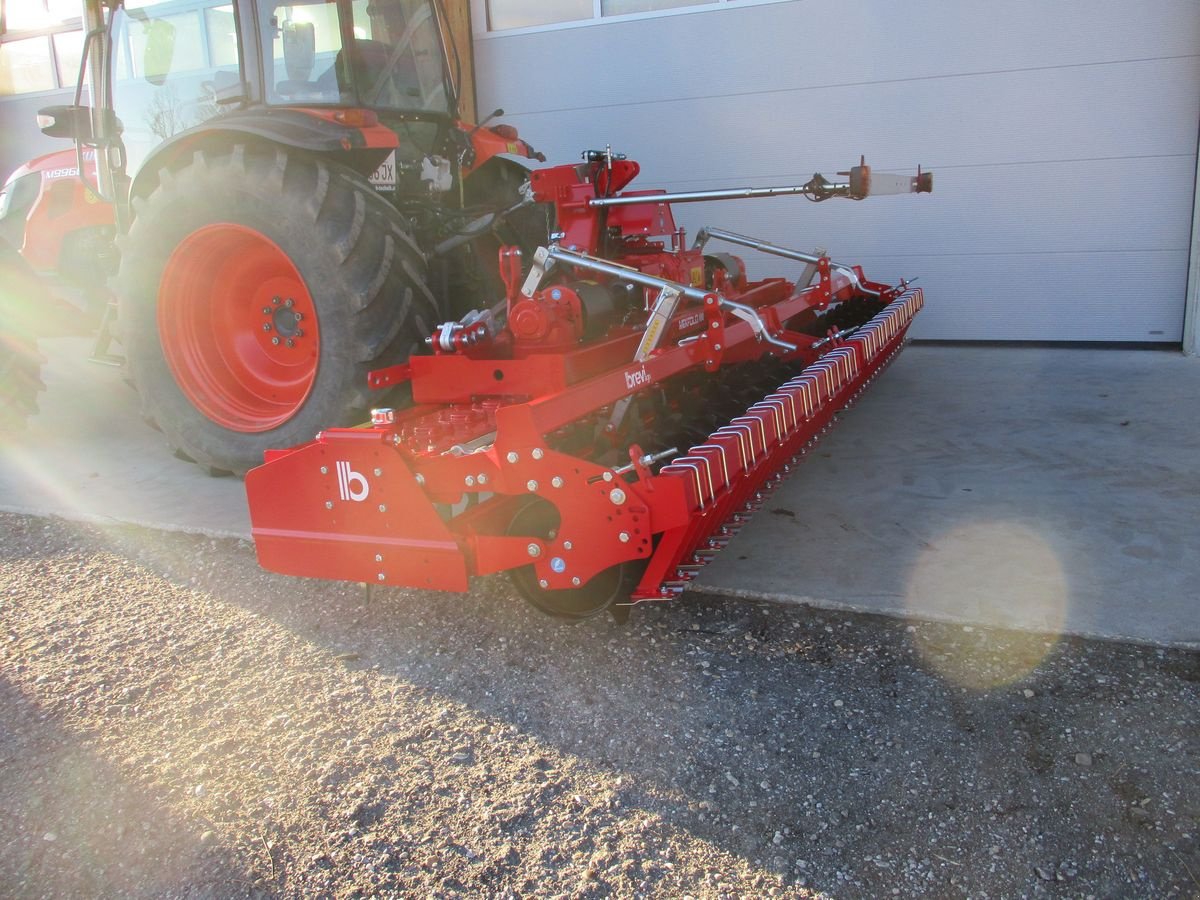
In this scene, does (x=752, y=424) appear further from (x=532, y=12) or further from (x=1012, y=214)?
(x=532, y=12)

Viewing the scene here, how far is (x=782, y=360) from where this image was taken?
4.33 m

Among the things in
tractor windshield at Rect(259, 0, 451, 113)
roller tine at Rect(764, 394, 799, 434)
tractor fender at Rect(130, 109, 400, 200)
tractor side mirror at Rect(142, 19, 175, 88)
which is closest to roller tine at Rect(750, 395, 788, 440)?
roller tine at Rect(764, 394, 799, 434)

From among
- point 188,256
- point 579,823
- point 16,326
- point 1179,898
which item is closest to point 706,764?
point 579,823

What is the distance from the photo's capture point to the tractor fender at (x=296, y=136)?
11.0 ft

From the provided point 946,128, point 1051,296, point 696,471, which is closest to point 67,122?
point 696,471

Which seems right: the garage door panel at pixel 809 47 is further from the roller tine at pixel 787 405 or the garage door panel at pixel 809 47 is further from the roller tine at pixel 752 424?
the roller tine at pixel 752 424

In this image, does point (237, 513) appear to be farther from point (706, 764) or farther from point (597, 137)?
point (597, 137)

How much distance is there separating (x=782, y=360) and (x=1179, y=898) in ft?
9.52

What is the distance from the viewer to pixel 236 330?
391cm

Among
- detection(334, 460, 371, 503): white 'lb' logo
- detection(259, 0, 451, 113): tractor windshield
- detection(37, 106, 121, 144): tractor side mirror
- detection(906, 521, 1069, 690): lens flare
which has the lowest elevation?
detection(906, 521, 1069, 690): lens flare

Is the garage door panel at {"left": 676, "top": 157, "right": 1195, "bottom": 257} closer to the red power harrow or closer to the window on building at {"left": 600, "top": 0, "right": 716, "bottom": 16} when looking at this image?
the window on building at {"left": 600, "top": 0, "right": 716, "bottom": 16}

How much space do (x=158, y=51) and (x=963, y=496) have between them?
3.63 metres

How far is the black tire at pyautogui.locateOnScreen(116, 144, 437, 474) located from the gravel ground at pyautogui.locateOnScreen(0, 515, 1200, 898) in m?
0.80

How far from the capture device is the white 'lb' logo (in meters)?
2.59
